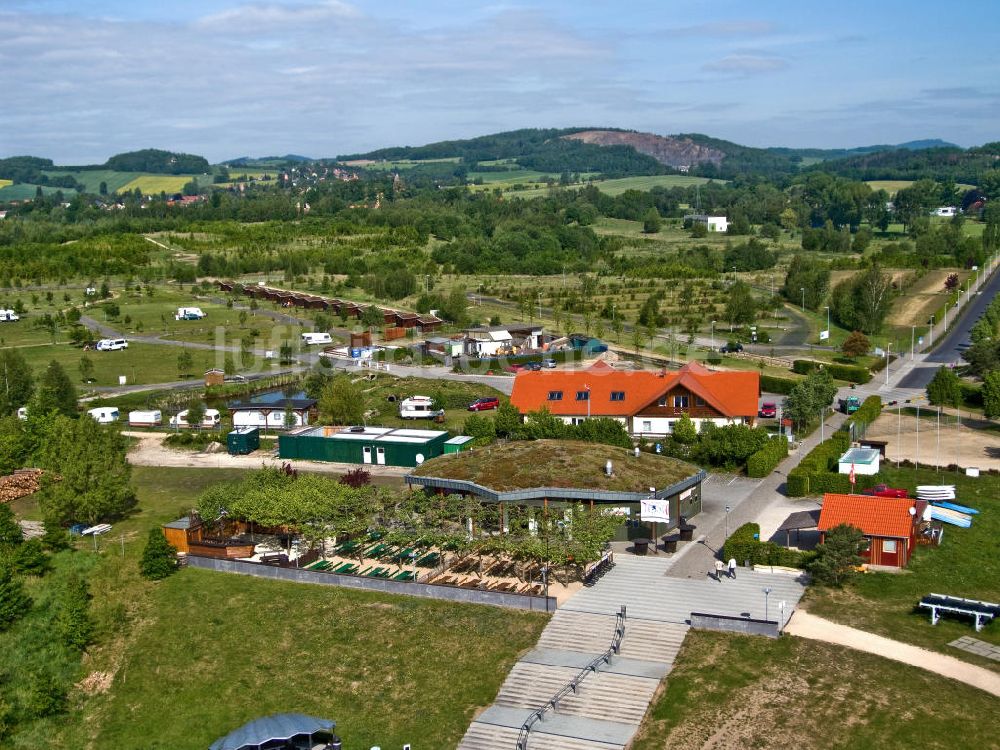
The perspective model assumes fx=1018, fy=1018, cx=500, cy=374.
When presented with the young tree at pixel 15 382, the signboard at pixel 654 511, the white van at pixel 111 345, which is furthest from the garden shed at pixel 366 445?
the white van at pixel 111 345

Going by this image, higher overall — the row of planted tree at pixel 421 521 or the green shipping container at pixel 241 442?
the row of planted tree at pixel 421 521

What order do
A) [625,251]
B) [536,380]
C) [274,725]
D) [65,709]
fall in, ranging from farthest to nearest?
[625,251], [536,380], [65,709], [274,725]

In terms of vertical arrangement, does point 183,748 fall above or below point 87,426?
below

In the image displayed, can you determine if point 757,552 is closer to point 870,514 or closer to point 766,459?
point 870,514

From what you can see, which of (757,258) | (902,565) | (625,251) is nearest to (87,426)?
(902,565)

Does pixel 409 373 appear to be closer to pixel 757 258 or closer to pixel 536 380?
pixel 536 380

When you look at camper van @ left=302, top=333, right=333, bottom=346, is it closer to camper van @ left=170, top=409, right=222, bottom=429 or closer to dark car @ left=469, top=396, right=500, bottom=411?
camper van @ left=170, top=409, right=222, bottom=429

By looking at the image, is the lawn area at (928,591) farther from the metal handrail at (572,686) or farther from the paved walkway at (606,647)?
the metal handrail at (572,686)
